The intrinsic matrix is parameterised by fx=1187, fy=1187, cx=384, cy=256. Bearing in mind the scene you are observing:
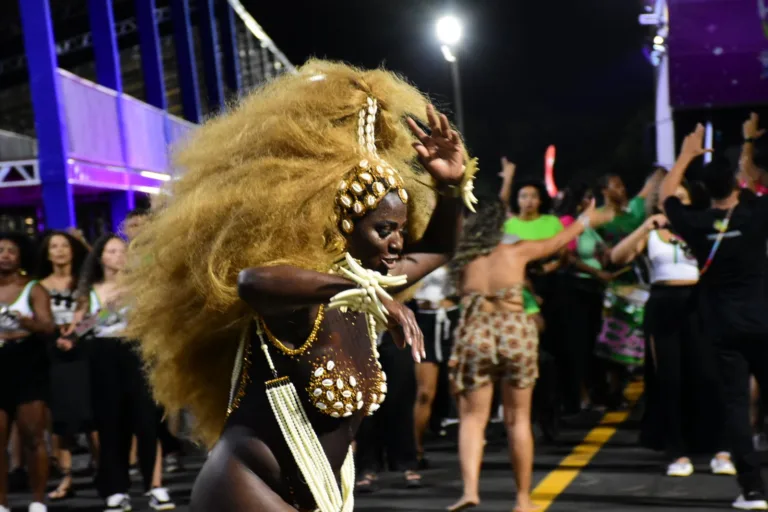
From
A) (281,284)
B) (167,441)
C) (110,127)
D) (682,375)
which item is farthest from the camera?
(110,127)

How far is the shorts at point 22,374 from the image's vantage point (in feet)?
25.7

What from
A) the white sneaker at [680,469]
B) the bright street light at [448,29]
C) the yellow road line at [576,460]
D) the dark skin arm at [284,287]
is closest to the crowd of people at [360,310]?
the dark skin arm at [284,287]

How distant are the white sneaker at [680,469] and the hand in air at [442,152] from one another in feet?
17.2

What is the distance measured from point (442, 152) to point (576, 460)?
5.88 metres

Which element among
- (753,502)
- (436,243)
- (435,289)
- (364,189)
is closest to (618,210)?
(435,289)

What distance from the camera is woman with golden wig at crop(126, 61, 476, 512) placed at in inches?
124

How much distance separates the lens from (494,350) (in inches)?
281

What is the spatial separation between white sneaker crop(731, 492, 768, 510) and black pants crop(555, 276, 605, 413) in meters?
3.93

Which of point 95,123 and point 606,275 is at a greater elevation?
point 95,123

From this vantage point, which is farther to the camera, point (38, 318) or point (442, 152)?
point (38, 318)

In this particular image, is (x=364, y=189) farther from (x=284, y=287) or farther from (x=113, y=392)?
(x=113, y=392)

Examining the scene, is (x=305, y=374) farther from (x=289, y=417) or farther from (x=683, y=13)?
(x=683, y=13)

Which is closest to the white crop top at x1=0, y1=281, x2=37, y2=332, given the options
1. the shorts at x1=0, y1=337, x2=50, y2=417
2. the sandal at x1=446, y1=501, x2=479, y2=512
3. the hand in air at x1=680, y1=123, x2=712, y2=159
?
the shorts at x1=0, y1=337, x2=50, y2=417

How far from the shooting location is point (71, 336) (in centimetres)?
811
